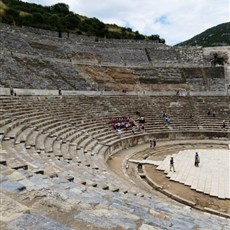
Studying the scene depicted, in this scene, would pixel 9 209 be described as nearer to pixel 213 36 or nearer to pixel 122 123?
pixel 122 123

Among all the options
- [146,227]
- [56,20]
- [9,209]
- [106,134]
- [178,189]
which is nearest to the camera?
[9,209]

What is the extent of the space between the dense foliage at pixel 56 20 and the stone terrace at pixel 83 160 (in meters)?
29.8

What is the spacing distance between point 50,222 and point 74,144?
524 inches

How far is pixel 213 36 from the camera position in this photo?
9438cm

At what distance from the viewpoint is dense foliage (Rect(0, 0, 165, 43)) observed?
5191 cm

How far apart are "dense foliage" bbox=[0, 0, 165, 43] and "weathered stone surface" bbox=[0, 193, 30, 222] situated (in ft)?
161

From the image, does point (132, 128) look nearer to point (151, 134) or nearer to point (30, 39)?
point (151, 134)

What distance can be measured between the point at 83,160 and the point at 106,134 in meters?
8.15

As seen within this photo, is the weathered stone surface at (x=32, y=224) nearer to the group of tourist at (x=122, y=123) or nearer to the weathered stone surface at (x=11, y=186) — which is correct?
the weathered stone surface at (x=11, y=186)

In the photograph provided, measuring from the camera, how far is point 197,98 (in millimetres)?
33094

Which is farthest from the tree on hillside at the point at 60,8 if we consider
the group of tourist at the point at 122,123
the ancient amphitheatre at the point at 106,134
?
the group of tourist at the point at 122,123

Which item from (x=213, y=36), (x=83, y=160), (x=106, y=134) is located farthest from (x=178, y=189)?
(x=213, y=36)

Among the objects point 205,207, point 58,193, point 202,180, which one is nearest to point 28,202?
point 58,193

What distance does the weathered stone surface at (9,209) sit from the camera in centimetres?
334
